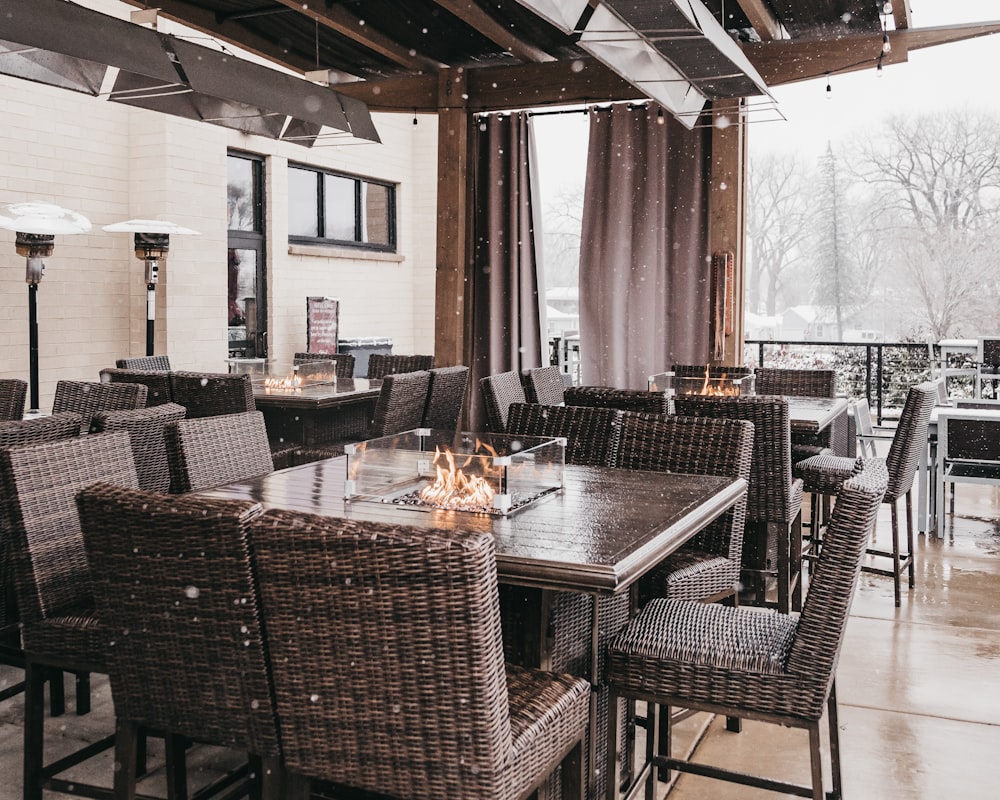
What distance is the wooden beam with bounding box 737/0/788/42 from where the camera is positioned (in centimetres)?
547

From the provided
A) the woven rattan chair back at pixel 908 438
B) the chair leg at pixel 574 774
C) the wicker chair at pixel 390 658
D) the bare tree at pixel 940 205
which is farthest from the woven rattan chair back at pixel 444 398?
the bare tree at pixel 940 205

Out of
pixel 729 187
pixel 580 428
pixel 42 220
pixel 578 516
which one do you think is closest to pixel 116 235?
pixel 42 220

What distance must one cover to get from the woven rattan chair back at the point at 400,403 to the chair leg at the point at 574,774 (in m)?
2.70

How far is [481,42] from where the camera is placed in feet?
22.3

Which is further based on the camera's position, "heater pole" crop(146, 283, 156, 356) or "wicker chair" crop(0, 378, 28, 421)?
"heater pole" crop(146, 283, 156, 356)

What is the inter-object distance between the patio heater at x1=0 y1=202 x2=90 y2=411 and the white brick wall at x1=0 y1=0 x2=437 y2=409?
266 millimetres

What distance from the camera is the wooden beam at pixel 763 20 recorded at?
17.9 ft

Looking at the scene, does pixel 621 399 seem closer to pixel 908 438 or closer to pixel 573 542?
pixel 908 438

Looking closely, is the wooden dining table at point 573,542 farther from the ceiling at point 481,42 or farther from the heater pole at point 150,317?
the heater pole at point 150,317

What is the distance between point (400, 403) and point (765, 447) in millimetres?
1816

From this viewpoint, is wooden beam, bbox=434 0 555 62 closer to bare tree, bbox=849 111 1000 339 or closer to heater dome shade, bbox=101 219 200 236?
heater dome shade, bbox=101 219 200 236

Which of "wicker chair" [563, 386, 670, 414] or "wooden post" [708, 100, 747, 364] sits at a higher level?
"wooden post" [708, 100, 747, 364]

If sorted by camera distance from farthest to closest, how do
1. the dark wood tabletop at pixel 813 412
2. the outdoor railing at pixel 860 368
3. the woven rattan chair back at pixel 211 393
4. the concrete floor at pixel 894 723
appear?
the outdoor railing at pixel 860 368 < the woven rattan chair back at pixel 211 393 < the dark wood tabletop at pixel 813 412 < the concrete floor at pixel 894 723

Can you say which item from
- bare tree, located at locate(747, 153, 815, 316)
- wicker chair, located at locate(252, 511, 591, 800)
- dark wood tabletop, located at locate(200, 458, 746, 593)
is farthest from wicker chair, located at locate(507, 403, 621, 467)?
bare tree, located at locate(747, 153, 815, 316)
